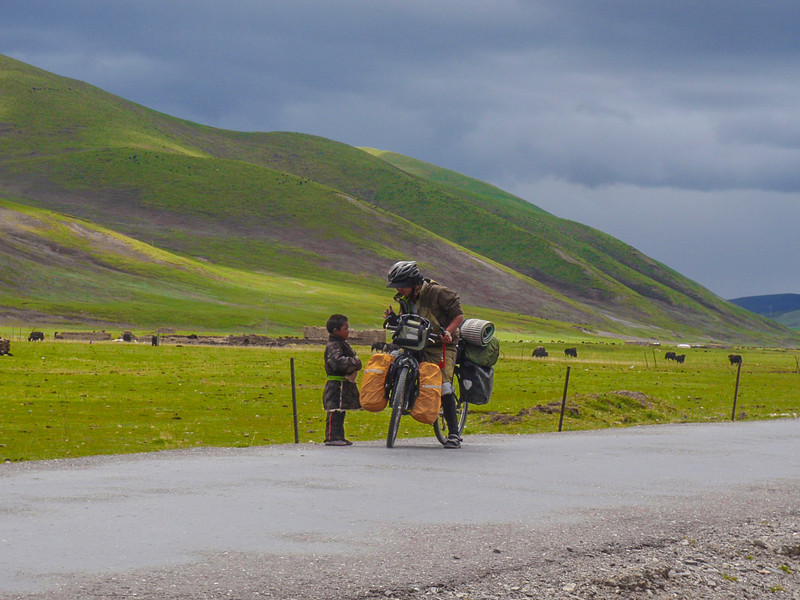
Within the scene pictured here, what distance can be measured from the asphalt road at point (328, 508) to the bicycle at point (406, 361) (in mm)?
755

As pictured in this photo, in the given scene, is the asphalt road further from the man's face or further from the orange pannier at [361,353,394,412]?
the man's face

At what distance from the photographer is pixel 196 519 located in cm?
1018

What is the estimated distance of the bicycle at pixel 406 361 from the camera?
604 inches

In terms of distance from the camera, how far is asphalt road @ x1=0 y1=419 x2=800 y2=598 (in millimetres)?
8172

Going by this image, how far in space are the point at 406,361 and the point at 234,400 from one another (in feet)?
64.0

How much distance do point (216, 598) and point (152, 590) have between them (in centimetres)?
49

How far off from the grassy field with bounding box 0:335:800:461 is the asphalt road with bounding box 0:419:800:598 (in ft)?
18.3

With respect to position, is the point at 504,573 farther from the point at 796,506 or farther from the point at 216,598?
the point at 796,506

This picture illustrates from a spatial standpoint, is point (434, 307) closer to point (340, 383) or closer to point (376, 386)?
point (376, 386)

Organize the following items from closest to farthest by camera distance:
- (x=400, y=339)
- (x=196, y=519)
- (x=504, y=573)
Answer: (x=504, y=573), (x=196, y=519), (x=400, y=339)

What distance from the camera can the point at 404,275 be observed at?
51.1 ft

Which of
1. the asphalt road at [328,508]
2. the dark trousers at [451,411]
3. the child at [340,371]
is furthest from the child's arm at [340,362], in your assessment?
the dark trousers at [451,411]

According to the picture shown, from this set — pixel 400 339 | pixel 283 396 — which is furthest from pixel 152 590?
pixel 283 396

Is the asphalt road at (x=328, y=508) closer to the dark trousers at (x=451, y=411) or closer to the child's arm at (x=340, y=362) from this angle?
the dark trousers at (x=451, y=411)
